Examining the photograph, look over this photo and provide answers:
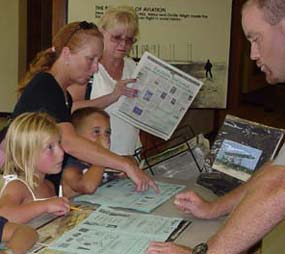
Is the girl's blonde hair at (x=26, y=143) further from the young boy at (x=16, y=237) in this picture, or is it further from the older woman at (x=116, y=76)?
the older woman at (x=116, y=76)

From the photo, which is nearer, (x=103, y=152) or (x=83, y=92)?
(x=103, y=152)

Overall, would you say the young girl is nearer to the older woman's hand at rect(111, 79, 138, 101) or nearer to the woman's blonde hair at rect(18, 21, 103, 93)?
the woman's blonde hair at rect(18, 21, 103, 93)

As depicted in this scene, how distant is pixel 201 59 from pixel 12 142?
2.04m

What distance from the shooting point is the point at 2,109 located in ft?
24.6

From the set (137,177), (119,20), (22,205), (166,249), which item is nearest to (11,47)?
(119,20)

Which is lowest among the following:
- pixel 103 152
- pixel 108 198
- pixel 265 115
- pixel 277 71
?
pixel 265 115

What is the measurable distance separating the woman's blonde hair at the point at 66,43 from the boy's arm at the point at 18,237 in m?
0.68

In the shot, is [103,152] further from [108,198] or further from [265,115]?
[265,115]

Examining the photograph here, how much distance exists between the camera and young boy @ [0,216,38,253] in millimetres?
1356

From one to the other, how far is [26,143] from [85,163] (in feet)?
1.13

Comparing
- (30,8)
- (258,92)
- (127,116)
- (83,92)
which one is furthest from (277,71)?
(258,92)

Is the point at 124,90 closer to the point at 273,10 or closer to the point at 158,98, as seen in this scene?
the point at 158,98

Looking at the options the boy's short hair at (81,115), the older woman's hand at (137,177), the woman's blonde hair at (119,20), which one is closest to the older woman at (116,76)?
the woman's blonde hair at (119,20)

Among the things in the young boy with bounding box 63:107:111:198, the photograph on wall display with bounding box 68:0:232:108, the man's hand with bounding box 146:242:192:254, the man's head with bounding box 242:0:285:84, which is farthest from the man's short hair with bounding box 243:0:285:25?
the photograph on wall display with bounding box 68:0:232:108
